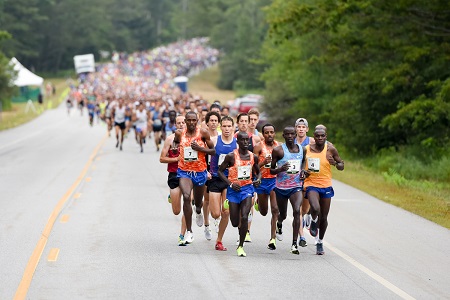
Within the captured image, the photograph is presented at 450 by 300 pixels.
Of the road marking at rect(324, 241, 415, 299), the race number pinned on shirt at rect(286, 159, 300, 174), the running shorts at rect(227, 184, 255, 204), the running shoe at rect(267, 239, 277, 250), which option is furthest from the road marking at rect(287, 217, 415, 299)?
the running shorts at rect(227, 184, 255, 204)

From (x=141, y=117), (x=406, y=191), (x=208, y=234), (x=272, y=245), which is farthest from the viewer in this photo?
(x=141, y=117)

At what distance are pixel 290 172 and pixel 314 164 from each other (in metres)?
0.34

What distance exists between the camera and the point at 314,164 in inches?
535

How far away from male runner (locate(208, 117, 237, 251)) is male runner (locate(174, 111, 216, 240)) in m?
0.22

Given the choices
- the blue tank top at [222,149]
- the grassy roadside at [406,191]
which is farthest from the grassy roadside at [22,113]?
the blue tank top at [222,149]

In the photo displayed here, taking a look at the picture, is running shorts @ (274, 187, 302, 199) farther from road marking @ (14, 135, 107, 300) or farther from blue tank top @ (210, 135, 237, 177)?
road marking @ (14, 135, 107, 300)

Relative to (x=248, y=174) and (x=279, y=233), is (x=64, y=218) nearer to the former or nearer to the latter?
(x=279, y=233)

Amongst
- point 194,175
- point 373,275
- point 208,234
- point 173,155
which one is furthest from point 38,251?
point 373,275

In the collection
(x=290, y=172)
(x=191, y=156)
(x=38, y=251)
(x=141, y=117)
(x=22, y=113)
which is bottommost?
(x=22, y=113)

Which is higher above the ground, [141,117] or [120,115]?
[120,115]

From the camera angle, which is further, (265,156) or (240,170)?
(265,156)

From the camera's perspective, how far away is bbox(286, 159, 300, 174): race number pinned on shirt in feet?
44.2

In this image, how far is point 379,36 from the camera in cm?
3572

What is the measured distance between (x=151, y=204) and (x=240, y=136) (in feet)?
22.4
